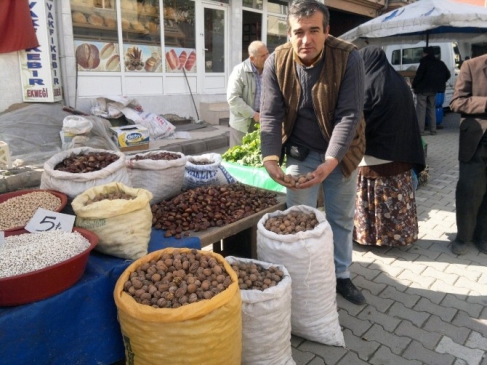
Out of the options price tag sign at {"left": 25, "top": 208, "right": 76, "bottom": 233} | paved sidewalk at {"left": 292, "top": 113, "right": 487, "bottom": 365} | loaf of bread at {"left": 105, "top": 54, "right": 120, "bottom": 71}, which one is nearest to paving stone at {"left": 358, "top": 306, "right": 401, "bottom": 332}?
paved sidewalk at {"left": 292, "top": 113, "right": 487, "bottom": 365}

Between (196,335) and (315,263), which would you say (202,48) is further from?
(196,335)

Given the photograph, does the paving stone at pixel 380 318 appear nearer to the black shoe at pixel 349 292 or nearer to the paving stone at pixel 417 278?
the black shoe at pixel 349 292

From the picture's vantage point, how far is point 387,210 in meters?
3.62

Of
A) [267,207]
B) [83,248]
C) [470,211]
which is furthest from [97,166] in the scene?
[470,211]

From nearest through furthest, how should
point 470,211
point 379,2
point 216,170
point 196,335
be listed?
point 196,335
point 216,170
point 470,211
point 379,2

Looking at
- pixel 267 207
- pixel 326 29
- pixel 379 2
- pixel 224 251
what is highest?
pixel 379 2

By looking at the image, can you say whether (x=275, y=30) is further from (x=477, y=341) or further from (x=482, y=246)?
(x=477, y=341)

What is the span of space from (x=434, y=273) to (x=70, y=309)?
291cm

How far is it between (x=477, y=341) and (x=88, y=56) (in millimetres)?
7769

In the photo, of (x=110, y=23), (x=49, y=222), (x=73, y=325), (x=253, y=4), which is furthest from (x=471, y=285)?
(x=253, y=4)

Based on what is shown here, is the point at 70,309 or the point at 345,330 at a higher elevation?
the point at 70,309

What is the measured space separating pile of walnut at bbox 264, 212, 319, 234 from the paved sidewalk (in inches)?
29.4

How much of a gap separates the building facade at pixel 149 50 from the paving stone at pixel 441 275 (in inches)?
262

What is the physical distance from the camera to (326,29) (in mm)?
2410
